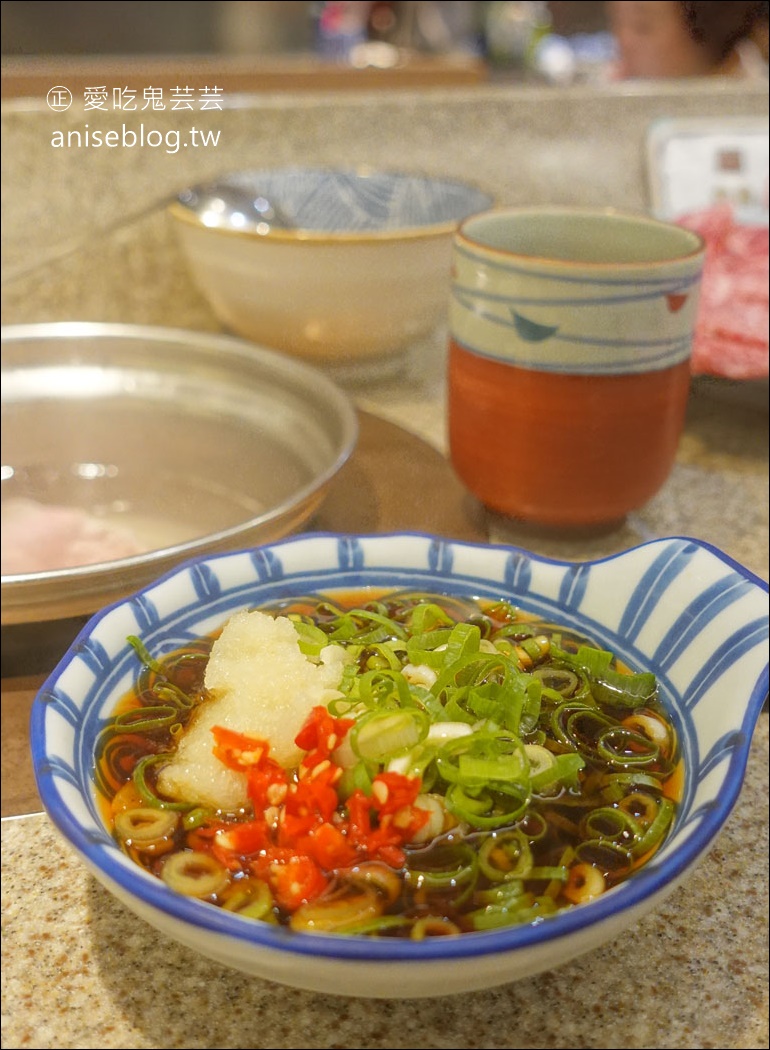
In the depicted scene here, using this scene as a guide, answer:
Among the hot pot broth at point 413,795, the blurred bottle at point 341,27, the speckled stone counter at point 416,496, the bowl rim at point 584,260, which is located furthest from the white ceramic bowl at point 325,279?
the blurred bottle at point 341,27

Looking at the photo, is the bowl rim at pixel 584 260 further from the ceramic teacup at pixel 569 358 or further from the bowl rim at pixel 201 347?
the bowl rim at pixel 201 347

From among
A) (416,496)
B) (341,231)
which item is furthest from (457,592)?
(341,231)

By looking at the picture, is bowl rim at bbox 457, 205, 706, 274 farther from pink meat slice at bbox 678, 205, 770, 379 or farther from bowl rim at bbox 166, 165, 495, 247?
pink meat slice at bbox 678, 205, 770, 379

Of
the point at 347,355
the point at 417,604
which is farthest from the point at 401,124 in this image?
the point at 417,604

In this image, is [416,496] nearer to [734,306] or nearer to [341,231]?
[734,306]

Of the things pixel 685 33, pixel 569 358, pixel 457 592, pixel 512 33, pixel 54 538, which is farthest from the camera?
pixel 512 33

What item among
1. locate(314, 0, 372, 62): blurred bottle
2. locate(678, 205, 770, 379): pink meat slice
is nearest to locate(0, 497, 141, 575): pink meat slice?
locate(678, 205, 770, 379): pink meat slice
